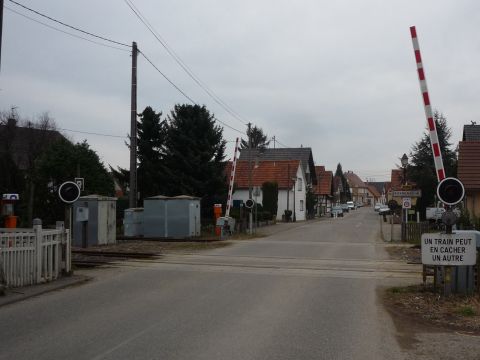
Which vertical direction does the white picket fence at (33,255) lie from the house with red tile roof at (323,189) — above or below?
below

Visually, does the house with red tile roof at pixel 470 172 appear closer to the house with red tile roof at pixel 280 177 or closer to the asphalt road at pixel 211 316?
the asphalt road at pixel 211 316

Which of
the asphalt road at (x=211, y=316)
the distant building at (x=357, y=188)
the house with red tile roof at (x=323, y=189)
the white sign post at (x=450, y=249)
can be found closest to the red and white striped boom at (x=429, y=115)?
Answer: the white sign post at (x=450, y=249)

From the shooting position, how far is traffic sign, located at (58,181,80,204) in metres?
12.9

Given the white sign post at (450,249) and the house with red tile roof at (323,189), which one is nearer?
the white sign post at (450,249)

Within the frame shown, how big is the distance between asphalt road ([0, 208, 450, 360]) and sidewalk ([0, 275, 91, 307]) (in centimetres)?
22

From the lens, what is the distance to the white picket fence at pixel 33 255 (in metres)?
10.7

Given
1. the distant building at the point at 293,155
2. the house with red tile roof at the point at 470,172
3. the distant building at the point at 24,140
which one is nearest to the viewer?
the house with red tile roof at the point at 470,172

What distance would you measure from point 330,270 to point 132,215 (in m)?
14.3

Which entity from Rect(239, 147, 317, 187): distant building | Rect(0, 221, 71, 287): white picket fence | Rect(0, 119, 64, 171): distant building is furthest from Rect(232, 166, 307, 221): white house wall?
Rect(0, 221, 71, 287): white picket fence

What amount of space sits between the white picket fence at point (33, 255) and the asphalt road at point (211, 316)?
0.85 meters

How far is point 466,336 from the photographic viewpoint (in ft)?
24.1

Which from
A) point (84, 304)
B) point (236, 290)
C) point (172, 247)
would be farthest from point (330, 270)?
point (172, 247)

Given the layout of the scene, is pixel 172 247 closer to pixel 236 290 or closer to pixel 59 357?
pixel 236 290

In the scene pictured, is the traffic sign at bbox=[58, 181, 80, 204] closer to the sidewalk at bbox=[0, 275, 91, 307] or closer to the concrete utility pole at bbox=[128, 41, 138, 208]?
the sidewalk at bbox=[0, 275, 91, 307]
